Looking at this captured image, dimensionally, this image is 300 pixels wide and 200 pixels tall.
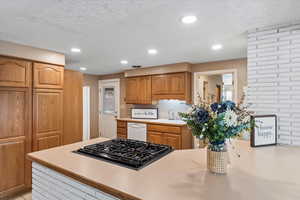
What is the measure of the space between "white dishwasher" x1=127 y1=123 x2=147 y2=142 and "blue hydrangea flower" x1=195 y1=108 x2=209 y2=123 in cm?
307

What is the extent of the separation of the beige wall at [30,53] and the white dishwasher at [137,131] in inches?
87.3

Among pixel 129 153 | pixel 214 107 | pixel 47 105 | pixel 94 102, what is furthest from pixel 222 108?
pixel 94 102

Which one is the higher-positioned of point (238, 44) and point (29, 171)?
point (238, 44)

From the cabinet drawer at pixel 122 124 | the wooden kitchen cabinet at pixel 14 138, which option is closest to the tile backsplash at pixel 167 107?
the cabinet drawer at pixel 122 124

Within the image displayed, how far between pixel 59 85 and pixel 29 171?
4.82ft

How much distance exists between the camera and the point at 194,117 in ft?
3.95

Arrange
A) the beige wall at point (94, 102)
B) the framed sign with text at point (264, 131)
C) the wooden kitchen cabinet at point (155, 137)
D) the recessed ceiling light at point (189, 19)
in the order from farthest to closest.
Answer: the beige wall at point (94, 102)
the wooden kitchen cabinet at point (155, 137)
the framed sign with text at point (264, 131)
the recessed ceiling light at point (189, 19)

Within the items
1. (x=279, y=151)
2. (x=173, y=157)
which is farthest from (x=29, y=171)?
(x=279, y=151)

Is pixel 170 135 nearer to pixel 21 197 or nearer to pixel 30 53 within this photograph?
pixel 21 197

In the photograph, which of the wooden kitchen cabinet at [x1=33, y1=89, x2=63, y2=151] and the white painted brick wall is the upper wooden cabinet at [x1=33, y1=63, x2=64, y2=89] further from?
the white painted brick wall

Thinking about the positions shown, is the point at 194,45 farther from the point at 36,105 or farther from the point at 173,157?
the point at 36,105

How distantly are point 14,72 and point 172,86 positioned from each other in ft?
9.97

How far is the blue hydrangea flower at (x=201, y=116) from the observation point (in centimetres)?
115

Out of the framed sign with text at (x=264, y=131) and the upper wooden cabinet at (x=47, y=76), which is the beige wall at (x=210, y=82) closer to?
the framed sign with text at (x=264, y=131)
